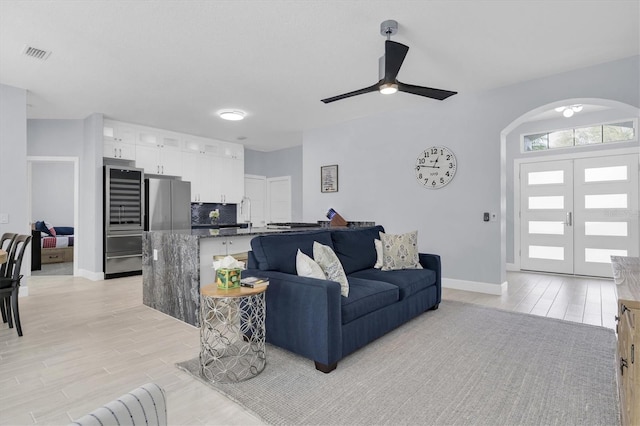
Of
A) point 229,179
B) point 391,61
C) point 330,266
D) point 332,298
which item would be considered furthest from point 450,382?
point 229,179

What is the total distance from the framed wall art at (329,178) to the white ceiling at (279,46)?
1464mm

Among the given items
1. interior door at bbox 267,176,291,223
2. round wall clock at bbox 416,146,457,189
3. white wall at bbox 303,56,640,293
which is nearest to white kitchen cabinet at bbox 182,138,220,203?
interior door at bbox 267,176,291,223

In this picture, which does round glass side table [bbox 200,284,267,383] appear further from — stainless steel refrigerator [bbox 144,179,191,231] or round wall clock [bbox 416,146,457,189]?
stainless steel refrigerator [bbox 144,179,191,231]

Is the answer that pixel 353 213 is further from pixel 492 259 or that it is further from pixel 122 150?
pixel 122 150

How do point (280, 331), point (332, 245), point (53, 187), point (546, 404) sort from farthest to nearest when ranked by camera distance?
point (53, 187) < point (332, 245) < point (280, 331) < point (546, 404)

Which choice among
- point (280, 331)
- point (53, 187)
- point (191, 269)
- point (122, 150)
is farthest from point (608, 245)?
point (53, 187)

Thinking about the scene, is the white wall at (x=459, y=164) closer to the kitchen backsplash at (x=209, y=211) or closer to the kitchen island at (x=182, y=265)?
the kitchen island at (x=182, y=265)

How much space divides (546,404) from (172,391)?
2.21 meters

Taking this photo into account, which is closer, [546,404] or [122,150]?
[546,404]

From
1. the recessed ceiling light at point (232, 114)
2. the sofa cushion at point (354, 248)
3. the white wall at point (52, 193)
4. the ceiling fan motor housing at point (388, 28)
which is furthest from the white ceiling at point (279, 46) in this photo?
the white wall at point (52, 193)

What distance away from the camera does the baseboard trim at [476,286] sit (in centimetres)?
445

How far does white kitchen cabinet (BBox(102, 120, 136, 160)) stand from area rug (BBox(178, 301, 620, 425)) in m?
4.79

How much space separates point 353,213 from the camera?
19.6ft

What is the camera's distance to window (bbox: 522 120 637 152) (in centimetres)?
520
